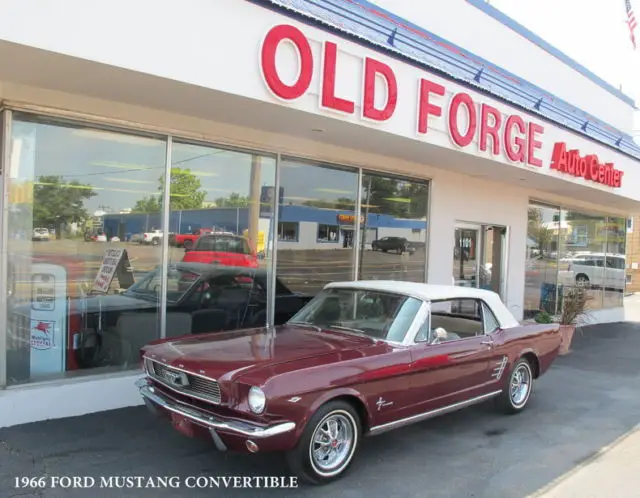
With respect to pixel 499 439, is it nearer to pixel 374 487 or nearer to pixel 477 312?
pixel 477 312

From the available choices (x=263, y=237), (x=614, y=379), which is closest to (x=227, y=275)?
(x=263, y=237)

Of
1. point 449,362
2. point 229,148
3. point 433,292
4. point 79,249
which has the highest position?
point 229,148

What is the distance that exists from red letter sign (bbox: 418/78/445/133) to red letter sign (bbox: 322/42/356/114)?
1362 millimetres

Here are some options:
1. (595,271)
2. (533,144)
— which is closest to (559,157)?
(533,144)

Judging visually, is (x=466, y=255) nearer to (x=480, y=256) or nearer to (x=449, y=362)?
(x=480, y=256)

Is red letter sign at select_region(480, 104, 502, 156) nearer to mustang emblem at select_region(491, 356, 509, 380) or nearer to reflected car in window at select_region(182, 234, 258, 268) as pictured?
mustang emblem at select_region(491, 356, 509, 380)

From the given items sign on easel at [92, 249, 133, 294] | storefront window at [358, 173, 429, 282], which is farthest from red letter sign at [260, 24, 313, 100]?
storefront window at [358, 173, 429, 282]

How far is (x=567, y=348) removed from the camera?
10.2 meters

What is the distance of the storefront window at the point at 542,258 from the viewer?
1224 cm

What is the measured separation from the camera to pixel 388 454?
472cm

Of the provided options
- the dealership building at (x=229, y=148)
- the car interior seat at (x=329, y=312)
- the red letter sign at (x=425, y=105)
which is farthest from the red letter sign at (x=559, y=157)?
the car interior seat at (x=329, y=312)

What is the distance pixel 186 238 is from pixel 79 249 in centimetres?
120

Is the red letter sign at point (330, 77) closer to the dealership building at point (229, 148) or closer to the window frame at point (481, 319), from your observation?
the dealership building at point (229, 148)

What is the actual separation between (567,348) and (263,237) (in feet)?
20.9
